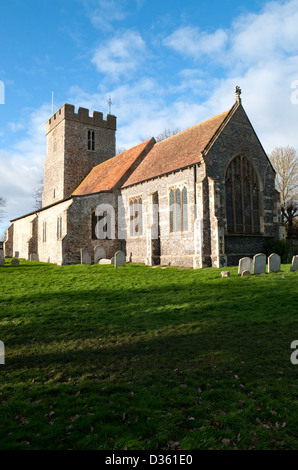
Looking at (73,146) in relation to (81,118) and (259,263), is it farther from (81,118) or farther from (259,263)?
(259,263)

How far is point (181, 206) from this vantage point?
59.0 feet

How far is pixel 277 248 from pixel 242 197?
12.2 feet

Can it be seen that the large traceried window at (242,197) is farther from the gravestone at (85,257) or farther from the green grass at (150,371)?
the gravestone at (85,257)

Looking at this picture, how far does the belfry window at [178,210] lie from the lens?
58.3 feet

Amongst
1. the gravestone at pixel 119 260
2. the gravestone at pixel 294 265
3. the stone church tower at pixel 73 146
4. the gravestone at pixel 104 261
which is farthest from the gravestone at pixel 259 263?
the stone church tower at pixel 73 146

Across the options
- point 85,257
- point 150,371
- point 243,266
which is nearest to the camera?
point 150,371

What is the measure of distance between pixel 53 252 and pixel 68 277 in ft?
32.9

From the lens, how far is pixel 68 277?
14.0 m

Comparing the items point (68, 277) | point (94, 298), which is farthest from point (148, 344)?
point (68, 277)

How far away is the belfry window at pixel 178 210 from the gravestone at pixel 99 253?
16.6 feet

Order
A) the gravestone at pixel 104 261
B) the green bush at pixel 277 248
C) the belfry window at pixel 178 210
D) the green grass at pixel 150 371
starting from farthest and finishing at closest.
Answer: the gravestone at pixel 104 261
the green bush at pixel 277 248
the belfry window at pixel 178 210
the green grass at pixel 150 371

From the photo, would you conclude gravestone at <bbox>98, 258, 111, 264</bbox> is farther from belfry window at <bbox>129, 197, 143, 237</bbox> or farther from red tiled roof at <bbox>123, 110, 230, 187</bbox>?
red tiled roof at <bbox>123, 110, 230, 187</bbox>

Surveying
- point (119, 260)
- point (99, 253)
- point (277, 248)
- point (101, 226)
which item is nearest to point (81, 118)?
point (101, 226)

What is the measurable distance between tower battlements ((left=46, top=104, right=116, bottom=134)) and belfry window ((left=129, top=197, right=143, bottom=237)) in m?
13.6
